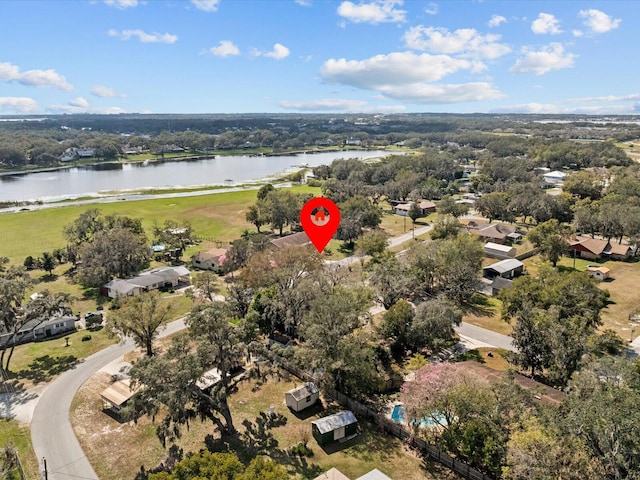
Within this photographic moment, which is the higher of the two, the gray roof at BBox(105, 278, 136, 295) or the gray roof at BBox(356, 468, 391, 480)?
the gray roof at BBox(105, 278, 136, 295)

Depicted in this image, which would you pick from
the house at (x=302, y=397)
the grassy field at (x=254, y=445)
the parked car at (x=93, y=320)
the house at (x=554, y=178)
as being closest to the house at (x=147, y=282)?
the parked car at (x=93, y=320)

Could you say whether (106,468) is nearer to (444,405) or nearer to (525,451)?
(444,405)

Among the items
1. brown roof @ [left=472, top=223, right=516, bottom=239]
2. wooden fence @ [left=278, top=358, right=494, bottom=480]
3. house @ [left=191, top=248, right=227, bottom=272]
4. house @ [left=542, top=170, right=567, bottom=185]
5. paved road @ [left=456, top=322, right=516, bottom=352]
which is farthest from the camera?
house @ [left=542, top=170, right=567, bottom=185]

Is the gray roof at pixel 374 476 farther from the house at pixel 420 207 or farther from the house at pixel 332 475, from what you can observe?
the house at pixel 420 207

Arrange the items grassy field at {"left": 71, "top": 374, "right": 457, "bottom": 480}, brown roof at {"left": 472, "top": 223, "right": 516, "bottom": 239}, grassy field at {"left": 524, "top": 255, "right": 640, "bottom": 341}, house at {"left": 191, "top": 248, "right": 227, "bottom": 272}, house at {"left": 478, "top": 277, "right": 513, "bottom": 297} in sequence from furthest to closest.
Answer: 1. brown roof at {"left": 472, "top": 223, "right": 516, "bottom": 239}
2. house at {"left": 191, "top": 248, "right": 227, "bottom": 272}
3. house at {"left": 478, "top": 277, "right": 513, "bottom": 297}
4. grassy field at {"left": 524, "top": 255, "right": 640, "bottom": 341}
5. grassy field at {"left": 71, "top": 374, "right": 457, "bottom": 480}

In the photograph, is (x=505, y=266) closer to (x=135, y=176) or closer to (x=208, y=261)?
(x=208, y=261)

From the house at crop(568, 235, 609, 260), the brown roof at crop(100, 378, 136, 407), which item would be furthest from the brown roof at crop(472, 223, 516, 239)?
the brown roof at crop(100, 378, 136, 407)

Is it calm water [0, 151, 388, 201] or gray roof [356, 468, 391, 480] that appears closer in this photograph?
gray roof [356, 468, 391, 480]

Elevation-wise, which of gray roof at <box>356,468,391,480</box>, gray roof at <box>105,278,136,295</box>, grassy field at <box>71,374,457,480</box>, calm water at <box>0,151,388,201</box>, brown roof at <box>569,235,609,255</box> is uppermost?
calm water at <box>0,151,388,201</box>

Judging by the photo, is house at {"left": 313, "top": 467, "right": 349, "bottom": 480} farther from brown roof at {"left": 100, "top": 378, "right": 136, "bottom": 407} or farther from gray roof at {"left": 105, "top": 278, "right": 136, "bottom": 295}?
gray roof at {"left": 105, "top": 278, "right": 136, "bottom": 295}

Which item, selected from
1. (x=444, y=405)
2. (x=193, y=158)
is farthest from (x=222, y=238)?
(x=193, y=158)
